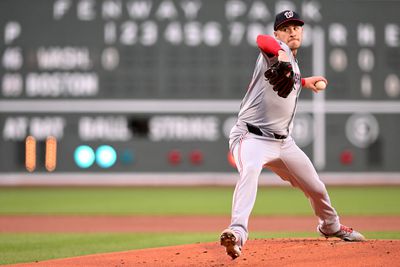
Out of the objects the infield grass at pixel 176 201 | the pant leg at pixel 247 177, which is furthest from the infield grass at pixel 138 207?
the pant leg at pixel 247 177

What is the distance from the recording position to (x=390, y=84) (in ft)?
49.4

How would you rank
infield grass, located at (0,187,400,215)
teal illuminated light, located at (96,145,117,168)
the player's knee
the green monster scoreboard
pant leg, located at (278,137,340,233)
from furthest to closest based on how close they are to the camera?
teal illuminated light, located at (96,145,117,168) → the green monster scoreboard → infield grass, located at (0,187,400,215) → pant leg, located at (278,137,340,233) → the player's knee

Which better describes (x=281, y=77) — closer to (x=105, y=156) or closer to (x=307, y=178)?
(x=307, y=178)

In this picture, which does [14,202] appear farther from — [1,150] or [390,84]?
[390,84]

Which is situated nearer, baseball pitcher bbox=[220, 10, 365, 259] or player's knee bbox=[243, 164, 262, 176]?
baseball pitcher bbox=[220, 10, 365, 259]

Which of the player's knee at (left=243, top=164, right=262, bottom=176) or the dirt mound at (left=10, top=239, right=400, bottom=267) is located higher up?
the player's knee at (left=243, top=164, right=262, bottom=176)

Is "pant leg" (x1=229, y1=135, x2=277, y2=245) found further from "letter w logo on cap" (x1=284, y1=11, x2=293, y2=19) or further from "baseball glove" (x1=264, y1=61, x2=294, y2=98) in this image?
"letter w logo on cap" (x1=284, y1=11, x2=293, y2=19)

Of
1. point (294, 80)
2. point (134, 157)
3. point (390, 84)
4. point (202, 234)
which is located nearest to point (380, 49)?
point (390, 84)

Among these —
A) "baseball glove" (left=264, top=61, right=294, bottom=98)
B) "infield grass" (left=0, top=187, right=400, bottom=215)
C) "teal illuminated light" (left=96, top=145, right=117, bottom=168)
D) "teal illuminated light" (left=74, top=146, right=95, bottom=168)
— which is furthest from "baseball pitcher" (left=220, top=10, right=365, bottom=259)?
"teal illuminated light" (left=74, top=146, right=95, bottom=168)

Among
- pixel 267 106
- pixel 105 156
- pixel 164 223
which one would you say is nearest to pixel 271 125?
pixel 267 106

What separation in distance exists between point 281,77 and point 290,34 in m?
0.47

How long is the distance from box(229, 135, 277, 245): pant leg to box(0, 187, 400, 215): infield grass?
5645mm

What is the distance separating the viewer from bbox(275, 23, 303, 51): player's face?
184 inches

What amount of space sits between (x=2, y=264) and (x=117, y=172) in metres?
9.54
